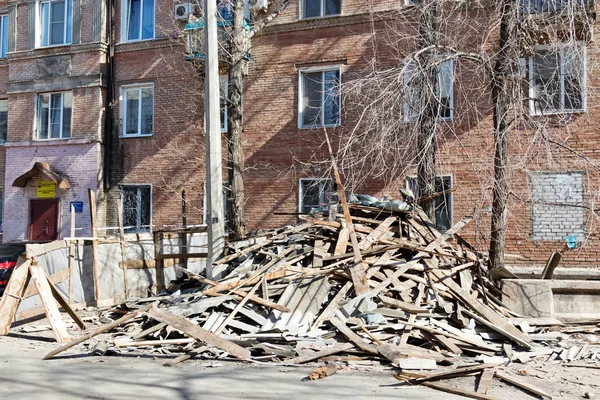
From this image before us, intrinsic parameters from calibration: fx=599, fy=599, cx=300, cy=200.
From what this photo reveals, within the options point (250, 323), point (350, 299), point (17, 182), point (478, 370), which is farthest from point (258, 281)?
point (17, 182)

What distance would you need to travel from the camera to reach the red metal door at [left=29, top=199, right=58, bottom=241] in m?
20.2

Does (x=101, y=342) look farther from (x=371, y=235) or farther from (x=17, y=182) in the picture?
(x=17, y=182)

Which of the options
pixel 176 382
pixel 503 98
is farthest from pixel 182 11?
pixel 176 382

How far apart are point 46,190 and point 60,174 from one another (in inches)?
29.4

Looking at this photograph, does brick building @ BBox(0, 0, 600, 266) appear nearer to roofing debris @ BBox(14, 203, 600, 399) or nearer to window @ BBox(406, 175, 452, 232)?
window @ BBox(406, 175, 452, 232)

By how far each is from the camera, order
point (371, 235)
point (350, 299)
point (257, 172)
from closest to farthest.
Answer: point (350, 299) → point (371, 235) → point (257, 172)

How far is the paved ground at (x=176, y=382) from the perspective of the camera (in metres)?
5.95

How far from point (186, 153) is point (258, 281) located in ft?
34.1

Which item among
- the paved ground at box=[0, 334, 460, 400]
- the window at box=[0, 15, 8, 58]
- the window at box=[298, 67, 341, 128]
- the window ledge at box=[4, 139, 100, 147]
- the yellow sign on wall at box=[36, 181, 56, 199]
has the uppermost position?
the window at box=[0, 15, 8, 58]

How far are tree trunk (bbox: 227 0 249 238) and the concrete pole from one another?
327 centimetres

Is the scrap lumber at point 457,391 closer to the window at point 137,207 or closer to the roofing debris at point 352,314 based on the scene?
the roofing debris at point 352,314

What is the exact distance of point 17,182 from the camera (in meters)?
20.4

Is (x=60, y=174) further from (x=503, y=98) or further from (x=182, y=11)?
(x=503, y=98)

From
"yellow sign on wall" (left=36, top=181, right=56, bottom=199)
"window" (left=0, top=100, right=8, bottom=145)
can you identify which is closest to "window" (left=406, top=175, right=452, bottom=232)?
"yellow sign on wall" (left=36, top=181, right=56, bottom=199)
